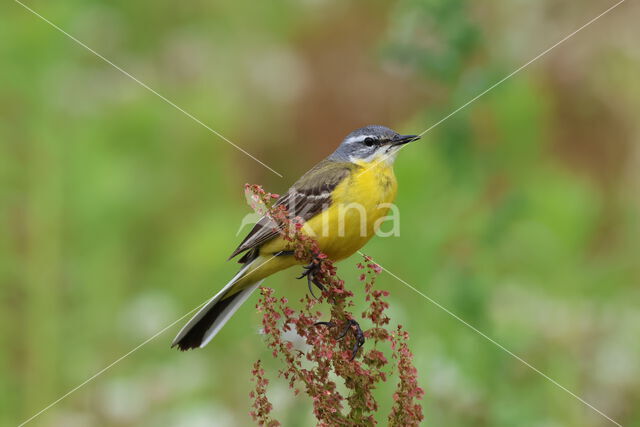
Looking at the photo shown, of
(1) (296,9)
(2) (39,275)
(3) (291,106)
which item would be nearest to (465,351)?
(2) (39,275)

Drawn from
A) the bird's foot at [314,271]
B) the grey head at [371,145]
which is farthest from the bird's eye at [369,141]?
the bird's foot at [314,271]

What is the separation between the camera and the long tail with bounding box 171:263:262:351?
4.05m

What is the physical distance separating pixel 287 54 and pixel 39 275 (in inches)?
182

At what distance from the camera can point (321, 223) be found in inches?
176

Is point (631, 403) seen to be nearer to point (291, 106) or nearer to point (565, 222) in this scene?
point (565, 222)

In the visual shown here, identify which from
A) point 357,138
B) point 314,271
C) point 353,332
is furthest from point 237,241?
point 353,332

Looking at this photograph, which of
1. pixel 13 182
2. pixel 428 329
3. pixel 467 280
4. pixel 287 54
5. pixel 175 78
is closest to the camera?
pixel 467 280

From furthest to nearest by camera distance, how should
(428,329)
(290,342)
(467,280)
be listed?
1. (428,329)
2. (467,280)
3. (290,342)

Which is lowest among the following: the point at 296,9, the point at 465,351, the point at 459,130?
the point at 465,351

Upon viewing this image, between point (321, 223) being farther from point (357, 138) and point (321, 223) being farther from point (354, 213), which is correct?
point (357, 138)

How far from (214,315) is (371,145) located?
4.03ft

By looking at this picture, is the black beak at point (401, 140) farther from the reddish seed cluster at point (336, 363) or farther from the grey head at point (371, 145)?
the reddish seed cluster at point (336, 363)

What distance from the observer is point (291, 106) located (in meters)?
9.84

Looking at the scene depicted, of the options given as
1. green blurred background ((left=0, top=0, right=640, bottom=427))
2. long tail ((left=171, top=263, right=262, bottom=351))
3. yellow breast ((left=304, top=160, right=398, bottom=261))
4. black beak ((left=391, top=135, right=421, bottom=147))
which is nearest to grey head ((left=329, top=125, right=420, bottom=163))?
black beak ((left=391, top=135, right=421, bottom=147))
